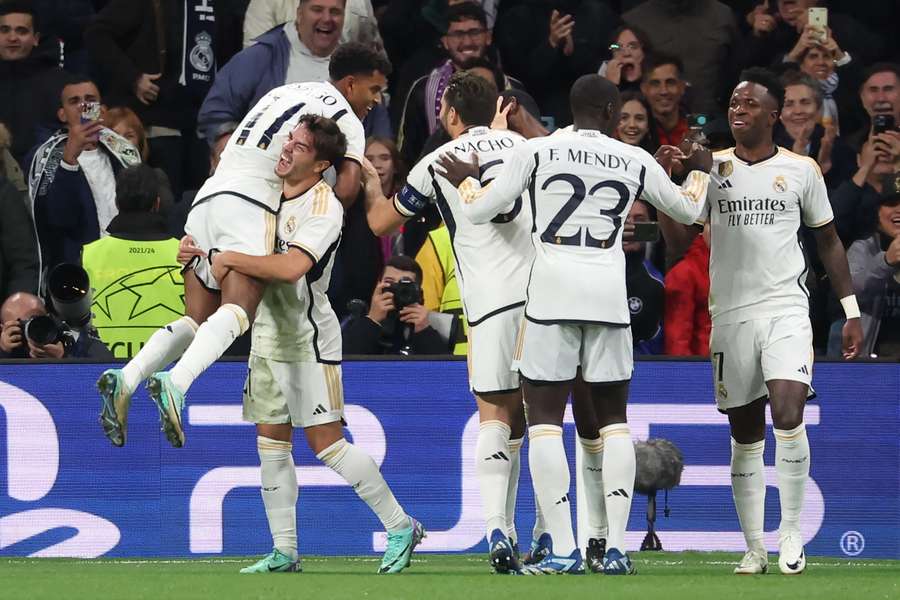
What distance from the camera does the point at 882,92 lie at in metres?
13.1

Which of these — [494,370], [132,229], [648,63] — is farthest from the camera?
[648,63]

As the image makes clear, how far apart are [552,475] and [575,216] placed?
1.19 m

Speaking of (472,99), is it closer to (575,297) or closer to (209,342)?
(575,297)

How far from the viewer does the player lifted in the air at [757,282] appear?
8.99m

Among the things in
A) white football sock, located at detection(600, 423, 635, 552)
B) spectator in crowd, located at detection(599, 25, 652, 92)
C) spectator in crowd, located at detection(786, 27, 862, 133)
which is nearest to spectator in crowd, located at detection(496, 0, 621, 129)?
spectator in crowd, located at detection(599, 25, 652, 92)

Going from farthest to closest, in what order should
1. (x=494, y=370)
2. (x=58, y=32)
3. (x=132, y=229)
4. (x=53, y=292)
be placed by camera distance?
(x=58, y=32)
(x=132, y=229)
(x=53, y=292)
(x=494, y=370)

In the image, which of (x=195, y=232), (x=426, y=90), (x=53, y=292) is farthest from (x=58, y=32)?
(x=195, y=232)

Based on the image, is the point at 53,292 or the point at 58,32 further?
the point at 58,32

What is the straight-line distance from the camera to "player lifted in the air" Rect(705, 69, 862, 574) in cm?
899

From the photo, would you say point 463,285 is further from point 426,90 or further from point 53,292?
point 426,90

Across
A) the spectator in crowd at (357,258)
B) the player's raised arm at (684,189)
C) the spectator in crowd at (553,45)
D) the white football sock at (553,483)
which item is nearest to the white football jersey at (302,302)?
the white football sock at (553,483)

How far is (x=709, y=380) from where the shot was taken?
426 inches

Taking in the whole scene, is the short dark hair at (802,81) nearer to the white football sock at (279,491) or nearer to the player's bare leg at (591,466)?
the player's bare leg at (591,466)

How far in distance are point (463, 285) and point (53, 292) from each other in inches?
108
